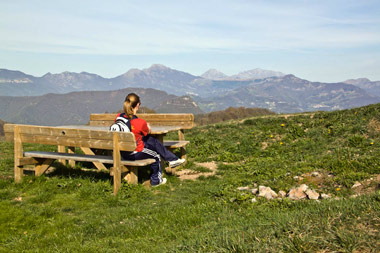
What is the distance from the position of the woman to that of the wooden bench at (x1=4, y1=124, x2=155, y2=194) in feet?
0.70

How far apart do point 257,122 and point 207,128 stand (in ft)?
7.19

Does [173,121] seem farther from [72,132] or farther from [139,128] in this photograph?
[72,132]

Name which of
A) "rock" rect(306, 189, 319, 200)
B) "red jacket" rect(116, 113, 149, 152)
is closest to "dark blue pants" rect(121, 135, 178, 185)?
"red jacket" rect(116, 113, 149, 152)

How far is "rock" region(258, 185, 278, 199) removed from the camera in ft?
17.9

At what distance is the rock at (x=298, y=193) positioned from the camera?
5.34m

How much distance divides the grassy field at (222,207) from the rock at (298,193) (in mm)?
370

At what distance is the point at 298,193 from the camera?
5422mm

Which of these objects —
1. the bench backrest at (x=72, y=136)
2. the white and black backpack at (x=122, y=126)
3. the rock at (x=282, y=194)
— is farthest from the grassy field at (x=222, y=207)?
the white and black backpack at (x=122, y=126)

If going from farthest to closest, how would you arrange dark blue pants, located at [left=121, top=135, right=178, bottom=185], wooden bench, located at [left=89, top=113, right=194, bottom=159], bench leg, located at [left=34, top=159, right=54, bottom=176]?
wooden bench, located at [left=89, top=113, right=194, bottom=159], bench leg, located at [left=34, top=159, right=54, bottom=176], dark blue pants, located at [left=121, top=135, right=178, bottom=185]

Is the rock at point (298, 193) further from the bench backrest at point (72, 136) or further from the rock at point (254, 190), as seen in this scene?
the bench backrest at point (72, 136)

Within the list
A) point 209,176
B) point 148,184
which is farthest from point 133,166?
point 209,176

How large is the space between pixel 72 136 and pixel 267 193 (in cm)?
410

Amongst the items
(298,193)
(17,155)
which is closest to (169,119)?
(17,155)

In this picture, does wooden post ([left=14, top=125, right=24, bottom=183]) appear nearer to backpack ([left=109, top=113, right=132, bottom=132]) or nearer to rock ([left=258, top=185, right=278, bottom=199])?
backpack ([left=109, top=113, right=132, bottom=132])
